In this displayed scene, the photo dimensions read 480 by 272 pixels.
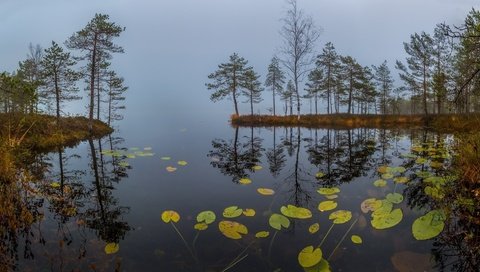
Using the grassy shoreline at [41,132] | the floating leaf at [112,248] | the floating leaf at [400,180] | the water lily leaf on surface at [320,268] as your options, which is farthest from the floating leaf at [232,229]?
the grassy shoreline at [41,132]

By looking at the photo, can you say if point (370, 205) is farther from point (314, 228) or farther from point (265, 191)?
point (265, 191)

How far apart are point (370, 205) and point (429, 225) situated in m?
1.33

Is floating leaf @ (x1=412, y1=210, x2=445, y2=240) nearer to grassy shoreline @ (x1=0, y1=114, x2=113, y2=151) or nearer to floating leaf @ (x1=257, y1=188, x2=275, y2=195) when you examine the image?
floating leaf @ (x1=257, y1=188, x2=275, y2=195)

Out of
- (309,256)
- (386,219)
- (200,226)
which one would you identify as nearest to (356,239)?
(386,219)

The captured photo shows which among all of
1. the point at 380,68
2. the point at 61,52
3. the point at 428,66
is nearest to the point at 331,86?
the point at 428,66

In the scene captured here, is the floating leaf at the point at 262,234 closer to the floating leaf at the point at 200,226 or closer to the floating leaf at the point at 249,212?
the floating leaf at the point at 249,212

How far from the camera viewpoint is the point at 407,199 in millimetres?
6609

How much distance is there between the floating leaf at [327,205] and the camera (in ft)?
20.2

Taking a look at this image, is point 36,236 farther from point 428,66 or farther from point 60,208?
point 428,66

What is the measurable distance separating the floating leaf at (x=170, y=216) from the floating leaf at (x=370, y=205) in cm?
404

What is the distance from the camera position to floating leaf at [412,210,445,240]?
4789 millimetres

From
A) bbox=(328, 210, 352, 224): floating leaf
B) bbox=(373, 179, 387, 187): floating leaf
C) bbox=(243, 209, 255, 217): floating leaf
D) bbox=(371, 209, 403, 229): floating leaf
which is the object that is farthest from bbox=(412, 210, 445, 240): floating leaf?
bbox=(243, 209, 255, 217): floating leaf

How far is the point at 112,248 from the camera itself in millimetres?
4625

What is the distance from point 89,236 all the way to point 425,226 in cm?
607
